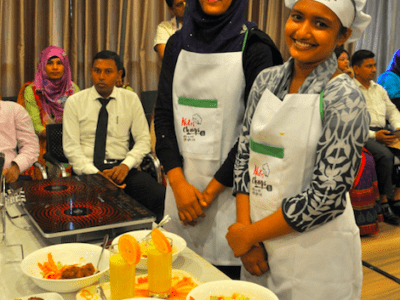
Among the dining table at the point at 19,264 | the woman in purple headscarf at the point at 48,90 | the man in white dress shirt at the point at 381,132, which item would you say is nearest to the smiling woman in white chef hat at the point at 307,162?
the dining table at the point at 19,264

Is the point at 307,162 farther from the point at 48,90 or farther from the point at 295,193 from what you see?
the point at 48,90

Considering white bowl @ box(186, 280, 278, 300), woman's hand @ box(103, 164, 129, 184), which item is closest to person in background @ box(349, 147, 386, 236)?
woman's hand @ box(103, 164, 129, 184)

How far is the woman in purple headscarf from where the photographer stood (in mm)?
3330

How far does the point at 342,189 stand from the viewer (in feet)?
3.62

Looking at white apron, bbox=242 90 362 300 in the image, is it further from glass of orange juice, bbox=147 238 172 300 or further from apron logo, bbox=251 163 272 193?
glass of orange juice, bbox=147 238 172 300

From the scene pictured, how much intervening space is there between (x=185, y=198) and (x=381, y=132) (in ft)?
9.14

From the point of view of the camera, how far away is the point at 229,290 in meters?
1.02

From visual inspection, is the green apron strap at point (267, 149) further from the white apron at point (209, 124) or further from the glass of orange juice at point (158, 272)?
the glass of orange juice at point (158, 272)

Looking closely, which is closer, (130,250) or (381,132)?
(130,250)

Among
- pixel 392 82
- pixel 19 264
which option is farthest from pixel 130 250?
pixel 392 82

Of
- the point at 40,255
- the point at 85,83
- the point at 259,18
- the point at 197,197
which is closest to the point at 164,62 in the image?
the point at 197,197

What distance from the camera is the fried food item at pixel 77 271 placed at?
106 cm

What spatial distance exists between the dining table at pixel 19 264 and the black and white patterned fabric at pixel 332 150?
0.89 ft

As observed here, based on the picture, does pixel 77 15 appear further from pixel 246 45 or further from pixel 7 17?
pixel 246 45
